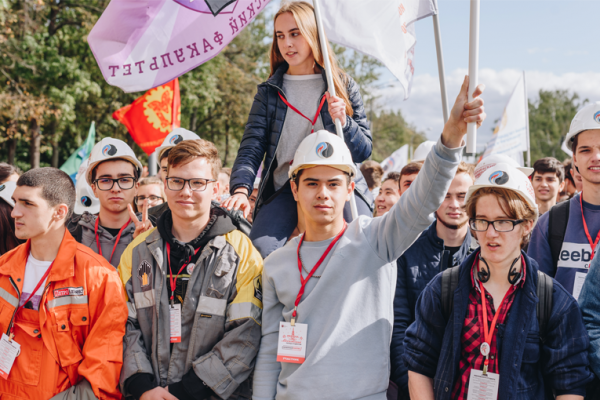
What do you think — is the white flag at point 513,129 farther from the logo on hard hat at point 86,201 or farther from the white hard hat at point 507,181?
the white hard hat at point 507,181

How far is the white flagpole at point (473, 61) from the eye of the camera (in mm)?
2279

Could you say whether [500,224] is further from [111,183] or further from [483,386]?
[111,183]

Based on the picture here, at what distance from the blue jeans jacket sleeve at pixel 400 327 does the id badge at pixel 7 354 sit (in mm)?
2254

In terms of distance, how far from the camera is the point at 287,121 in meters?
3.56

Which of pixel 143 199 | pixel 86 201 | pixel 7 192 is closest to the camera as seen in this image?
pixel 7 192

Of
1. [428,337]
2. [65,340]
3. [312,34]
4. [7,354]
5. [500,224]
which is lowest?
[7,354]

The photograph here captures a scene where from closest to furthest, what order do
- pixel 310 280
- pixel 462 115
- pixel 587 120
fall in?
1. pixel 462 115
2. pixel 310 280
3. pixel 587 120

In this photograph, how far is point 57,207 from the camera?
336cm

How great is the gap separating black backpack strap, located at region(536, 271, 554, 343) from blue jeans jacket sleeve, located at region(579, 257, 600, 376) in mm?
237

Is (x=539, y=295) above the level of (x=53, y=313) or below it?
above

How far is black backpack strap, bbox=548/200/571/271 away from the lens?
3.30m

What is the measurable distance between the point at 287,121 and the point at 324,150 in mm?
822

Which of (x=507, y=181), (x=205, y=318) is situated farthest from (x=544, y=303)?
(x=205, y=318)

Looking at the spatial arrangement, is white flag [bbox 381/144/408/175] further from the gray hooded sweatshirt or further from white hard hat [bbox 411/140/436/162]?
the gray hooded sweatshirt
